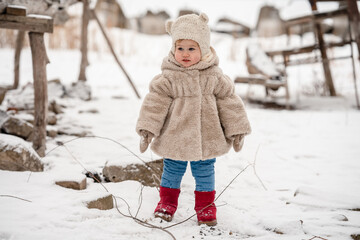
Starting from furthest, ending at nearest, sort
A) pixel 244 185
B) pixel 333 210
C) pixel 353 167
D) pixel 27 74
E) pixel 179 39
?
pixel 27 74, pixel 353 167, pixel 244 185, pixel 333 210, pixel 179 39

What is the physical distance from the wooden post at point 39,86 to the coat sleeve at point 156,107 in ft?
4.49

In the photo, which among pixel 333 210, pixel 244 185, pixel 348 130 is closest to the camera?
pixel 333 210

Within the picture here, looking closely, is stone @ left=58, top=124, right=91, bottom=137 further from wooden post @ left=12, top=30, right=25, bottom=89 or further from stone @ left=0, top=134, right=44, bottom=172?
wooden post @ left=12, top=30, right=25, bottom=89

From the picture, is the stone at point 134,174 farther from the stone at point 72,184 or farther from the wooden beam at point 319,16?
the wooden beam at point 319,16

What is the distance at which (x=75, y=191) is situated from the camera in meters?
1.96

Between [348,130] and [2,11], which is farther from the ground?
[2,11]

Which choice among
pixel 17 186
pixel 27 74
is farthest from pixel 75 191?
pixel 27 74

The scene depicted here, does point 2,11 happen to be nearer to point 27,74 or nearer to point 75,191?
point 75,191

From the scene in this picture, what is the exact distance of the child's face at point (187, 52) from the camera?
1.85 m

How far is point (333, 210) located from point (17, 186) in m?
2.06

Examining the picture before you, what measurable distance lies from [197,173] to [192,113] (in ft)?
1.31

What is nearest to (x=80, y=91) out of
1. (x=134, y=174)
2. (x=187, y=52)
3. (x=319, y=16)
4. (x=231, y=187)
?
(x=134, y=174)

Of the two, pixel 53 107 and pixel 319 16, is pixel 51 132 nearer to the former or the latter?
pixel 53 107

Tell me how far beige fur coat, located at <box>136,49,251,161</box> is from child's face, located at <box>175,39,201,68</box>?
0.04 m
